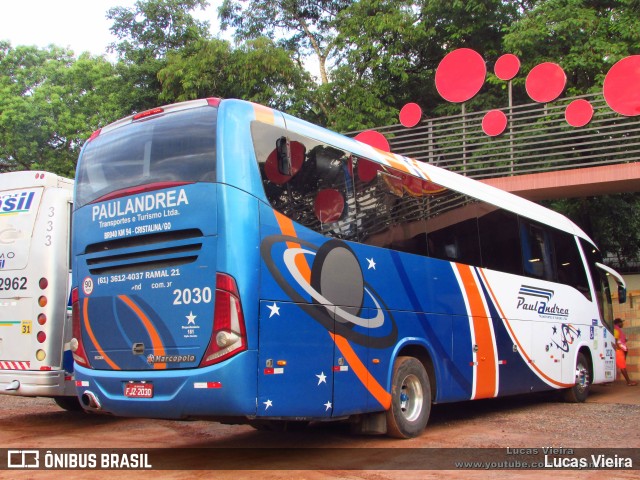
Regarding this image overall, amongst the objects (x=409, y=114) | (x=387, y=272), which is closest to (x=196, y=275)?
(x=387, y=272)

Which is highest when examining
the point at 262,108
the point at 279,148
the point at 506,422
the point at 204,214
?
the point at 262,108

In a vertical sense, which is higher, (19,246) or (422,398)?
(19,246)

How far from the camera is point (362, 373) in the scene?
694 centimetres

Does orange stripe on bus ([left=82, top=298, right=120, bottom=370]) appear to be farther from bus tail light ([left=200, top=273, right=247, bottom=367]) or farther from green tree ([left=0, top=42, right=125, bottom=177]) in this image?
green tree ([left=0, top=42, right=125, bottom=177])

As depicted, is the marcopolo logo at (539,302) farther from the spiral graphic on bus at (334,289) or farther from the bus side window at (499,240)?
the spiral graphic on bus at (334,289)

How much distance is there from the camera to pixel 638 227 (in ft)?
68.7

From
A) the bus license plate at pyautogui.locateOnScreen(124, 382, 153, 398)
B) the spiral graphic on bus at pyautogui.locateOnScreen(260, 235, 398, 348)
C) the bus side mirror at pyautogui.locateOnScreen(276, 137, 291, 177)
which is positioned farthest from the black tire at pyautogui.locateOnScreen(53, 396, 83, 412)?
the bus side mirror at pyautogui.locateOnScreen(276, 137, 291, 177)

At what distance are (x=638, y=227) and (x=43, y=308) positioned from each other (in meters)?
18.3

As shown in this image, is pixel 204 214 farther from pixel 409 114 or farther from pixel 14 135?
pixel 14 135

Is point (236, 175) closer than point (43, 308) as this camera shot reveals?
Yes

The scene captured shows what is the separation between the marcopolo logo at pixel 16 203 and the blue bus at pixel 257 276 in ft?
7.13

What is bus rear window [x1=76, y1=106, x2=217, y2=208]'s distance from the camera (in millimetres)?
6168

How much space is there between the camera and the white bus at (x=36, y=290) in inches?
335

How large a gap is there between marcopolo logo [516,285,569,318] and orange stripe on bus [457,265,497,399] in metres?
1.11
